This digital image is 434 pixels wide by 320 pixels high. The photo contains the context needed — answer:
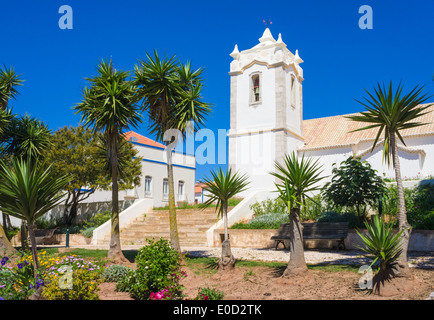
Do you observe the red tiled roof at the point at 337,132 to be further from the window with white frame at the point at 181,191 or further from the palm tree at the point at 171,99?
the palm tree at the point at 171,99

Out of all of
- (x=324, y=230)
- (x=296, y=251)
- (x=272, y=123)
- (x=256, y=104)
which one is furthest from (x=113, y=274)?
(x=256, y=104)

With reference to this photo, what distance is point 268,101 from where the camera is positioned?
2839 cm

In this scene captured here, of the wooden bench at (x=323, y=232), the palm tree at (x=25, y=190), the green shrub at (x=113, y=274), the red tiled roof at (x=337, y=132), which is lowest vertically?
the green shrub at (x=113, y=274)

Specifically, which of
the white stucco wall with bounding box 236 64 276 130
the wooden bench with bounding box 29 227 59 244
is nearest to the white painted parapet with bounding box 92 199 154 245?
the wooden bench with bounding box 29 227 59 244

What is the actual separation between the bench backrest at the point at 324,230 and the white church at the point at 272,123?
11.7m

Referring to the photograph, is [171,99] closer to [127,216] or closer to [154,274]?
[154,274]

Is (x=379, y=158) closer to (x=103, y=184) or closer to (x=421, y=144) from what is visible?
(x=421, y=144)

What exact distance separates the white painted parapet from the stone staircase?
0.82 feet

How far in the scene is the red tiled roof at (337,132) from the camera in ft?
83.2

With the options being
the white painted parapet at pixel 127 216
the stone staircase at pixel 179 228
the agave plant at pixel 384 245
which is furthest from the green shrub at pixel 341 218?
the white painted parapet at pixel 127 216

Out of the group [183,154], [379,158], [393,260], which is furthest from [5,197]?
[183,154]
